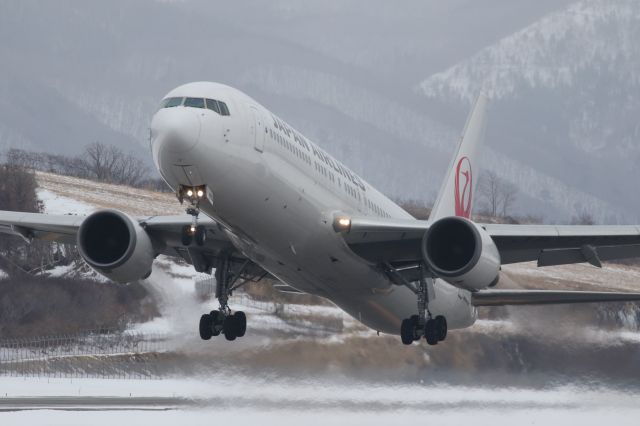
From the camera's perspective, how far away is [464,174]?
36.0 metres

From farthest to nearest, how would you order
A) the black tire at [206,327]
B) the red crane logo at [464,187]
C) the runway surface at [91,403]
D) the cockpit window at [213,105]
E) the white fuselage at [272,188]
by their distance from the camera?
the red crane logo at [464,187] < the runway surface at [91,403] < the black tire at [206,327] < the cockpit window at [213,105] < the white fuselage at [272,188]

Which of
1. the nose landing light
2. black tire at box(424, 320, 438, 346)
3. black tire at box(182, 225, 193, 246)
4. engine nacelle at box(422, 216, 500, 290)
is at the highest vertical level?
the nose landing light

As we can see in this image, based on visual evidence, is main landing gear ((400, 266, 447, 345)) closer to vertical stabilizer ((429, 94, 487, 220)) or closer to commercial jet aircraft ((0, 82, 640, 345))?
commercial jet aircraft ((0, 82, 640, 345))

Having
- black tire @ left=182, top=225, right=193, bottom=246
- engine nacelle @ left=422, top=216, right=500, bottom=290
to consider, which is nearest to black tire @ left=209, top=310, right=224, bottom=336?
black tire @ left=182, top=225, right=193, bottom=246

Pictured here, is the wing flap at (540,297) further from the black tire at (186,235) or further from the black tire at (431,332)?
the black tire at (186,235)

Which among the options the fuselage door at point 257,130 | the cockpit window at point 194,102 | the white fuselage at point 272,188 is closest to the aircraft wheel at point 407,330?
the white fuselage at point 272,188

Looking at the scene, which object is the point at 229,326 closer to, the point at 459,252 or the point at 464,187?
the point at 459,252

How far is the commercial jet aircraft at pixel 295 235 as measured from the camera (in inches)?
868

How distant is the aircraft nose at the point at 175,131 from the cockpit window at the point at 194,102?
314mm

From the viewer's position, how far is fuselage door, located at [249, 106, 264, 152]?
22.7m

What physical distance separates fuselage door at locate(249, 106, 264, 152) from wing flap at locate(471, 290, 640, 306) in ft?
30.8

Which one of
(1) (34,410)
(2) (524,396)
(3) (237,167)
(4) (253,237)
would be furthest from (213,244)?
(2) (524,396)

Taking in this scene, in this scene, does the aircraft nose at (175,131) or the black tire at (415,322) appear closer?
the aircraft nose at (175,131)

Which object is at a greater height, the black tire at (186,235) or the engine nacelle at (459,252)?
the black tire at (186,235)
